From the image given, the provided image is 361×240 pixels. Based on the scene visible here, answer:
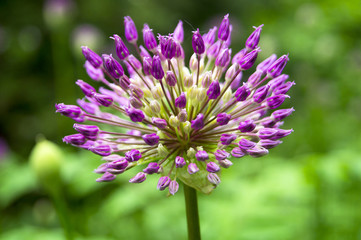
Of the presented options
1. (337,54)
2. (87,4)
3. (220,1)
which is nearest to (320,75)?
(337,54)

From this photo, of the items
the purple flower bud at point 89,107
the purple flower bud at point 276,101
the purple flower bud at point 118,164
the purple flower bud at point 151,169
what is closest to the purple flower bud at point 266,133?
the purple flower bud at point 276,101

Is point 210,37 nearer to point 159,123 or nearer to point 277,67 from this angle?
point 277,67

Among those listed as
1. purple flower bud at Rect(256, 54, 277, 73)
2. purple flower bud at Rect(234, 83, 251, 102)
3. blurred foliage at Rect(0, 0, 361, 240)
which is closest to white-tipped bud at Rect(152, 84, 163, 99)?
purple flower bud at Rect(234, 83, 251, 102)

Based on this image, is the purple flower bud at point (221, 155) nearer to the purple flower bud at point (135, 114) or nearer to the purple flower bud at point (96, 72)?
the purple flower bud at point (135, 114)

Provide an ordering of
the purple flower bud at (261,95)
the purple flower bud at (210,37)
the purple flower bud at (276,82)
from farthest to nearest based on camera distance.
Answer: the purple flower bud at (210,37), the purple flower bud at (276,82), the purple flower bud at (261,95)

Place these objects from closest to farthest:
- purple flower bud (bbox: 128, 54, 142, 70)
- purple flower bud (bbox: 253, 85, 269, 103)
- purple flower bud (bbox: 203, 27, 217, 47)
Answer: purple flower bud (bbox: 253, 85, 269, 103) < purple flower bud (bbox: 128, 54, 142, 70) < purple flower bud (bbox: 203, 27, 217, 47)

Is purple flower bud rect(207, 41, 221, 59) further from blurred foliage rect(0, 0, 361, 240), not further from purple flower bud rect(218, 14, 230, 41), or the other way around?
blurred foliage rect(0, 0, 361, 240)

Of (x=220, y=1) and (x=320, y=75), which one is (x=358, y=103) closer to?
(x=320, y=75)
